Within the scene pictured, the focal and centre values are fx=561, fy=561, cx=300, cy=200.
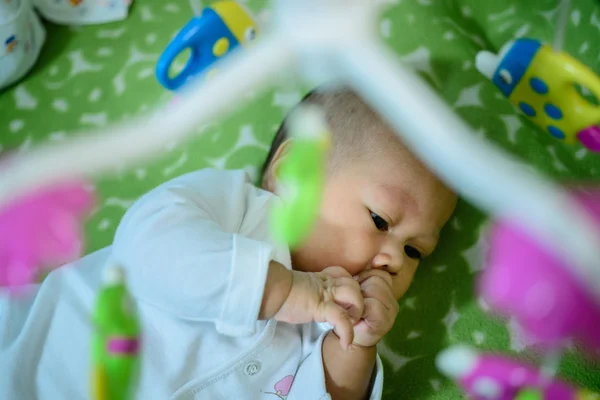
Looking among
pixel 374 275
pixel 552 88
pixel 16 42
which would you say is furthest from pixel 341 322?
pixel 16 42

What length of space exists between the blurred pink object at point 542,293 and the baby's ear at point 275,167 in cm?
35

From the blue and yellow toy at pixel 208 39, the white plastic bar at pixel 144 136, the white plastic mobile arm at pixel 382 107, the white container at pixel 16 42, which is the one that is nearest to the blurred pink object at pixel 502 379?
the white plastic mobile arm at pixel 382 107

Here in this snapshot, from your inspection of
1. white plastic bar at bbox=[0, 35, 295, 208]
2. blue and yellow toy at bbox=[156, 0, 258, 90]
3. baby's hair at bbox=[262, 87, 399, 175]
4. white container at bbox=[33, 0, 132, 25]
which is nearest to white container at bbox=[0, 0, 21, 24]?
white container at bbox=[33, 0, 132, 25]

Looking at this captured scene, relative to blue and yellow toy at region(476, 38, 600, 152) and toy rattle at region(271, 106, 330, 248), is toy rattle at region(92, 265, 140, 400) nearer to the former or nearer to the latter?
toy rattle at region(271, 106, 330, 248)

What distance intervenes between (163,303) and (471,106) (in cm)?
56

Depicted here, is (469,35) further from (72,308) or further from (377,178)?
(72,308)

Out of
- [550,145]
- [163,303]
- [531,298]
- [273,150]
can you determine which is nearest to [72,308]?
[163,303]

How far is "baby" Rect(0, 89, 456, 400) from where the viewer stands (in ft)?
1.72

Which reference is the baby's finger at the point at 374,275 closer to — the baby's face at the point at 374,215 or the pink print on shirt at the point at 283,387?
the baby's face at the point at 374,215

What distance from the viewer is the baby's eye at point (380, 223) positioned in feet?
1.94

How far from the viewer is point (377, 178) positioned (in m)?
0.61

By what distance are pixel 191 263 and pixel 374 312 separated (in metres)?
0.22

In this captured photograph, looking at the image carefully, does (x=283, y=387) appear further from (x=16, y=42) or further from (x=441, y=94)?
(x=16, y=42)

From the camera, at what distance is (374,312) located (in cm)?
61
